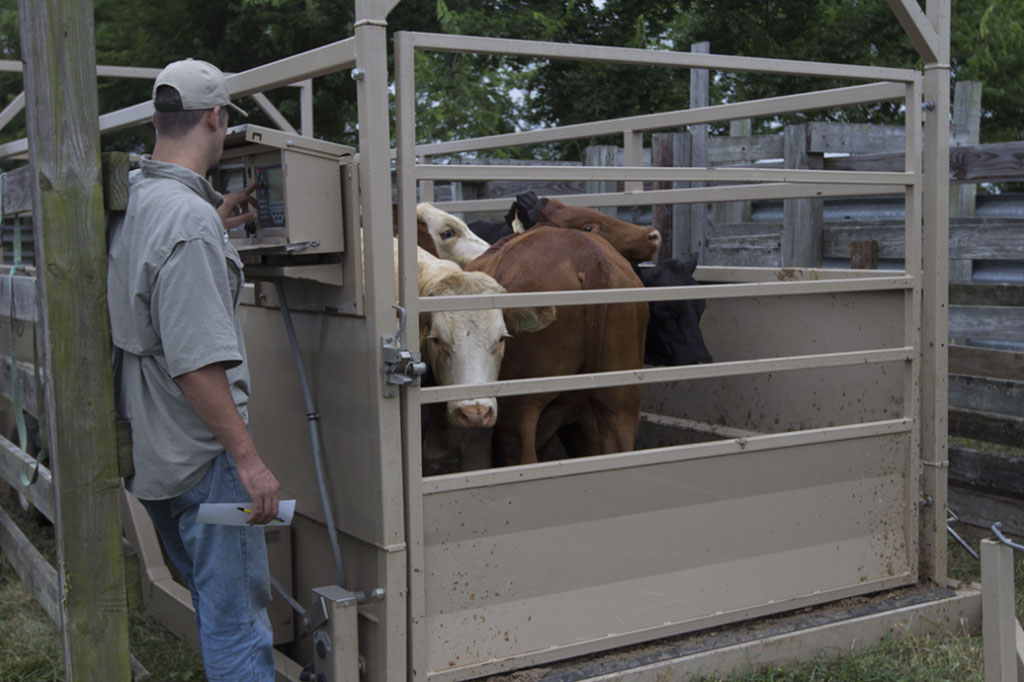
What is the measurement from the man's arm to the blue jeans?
0.13 m

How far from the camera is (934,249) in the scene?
454 centimetres

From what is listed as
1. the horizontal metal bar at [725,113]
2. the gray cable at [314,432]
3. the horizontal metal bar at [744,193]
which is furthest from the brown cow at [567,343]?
the gray cable at [314,432]

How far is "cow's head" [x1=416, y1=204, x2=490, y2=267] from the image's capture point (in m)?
5.66

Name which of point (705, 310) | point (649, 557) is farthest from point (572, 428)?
point (649, 557)

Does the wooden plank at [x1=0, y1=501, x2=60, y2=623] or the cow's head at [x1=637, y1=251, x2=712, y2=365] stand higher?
the cow's head at [x1=637, y1=251, x2=712, y2=365]

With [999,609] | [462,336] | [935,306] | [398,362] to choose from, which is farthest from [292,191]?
[935,306]

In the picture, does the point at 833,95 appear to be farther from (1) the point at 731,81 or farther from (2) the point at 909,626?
(1) the point at 731,81

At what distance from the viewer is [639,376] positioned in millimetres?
3791

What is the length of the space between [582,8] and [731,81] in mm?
2389

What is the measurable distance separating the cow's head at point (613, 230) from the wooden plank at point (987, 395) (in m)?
1.88

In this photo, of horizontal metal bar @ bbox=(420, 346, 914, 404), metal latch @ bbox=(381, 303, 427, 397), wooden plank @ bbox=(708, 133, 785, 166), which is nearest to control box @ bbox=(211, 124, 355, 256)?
metal latch @ bbox=(381, 303, 427, 397)

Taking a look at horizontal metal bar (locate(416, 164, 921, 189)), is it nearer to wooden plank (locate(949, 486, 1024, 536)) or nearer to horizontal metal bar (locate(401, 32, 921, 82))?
horizontal metal bar (locate(401, 32, 921, 82))

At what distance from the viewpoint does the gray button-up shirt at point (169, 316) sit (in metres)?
2.78

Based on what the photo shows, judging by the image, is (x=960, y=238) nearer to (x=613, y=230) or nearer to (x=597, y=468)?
(x=613, y=230)
